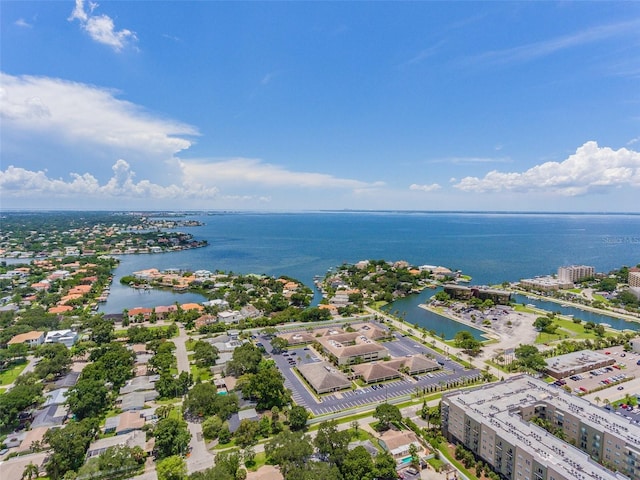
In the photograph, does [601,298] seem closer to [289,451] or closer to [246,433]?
[289,451]

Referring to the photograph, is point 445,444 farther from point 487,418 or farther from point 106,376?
point 106,376

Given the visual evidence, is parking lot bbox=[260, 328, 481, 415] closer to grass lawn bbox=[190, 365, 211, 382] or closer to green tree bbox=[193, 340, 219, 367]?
green tree bbox=[193, 340, 219, 367]

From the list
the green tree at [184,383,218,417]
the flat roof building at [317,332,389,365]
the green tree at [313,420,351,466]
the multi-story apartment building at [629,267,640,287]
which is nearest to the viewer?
the green tree at [313,420,351,466]

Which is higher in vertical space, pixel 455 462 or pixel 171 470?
pixel 171 470

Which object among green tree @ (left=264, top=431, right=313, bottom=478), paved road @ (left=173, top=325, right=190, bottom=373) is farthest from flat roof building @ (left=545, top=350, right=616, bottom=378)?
paved road @ (left=173, top=325, right=190, bottom=373)

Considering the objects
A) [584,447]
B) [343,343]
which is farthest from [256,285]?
[584,447]

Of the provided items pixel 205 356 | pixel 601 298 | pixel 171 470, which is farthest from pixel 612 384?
pixel 601 298

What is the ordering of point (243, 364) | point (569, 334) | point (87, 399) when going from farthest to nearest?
point (569, 334) < point (243, 364) < point (87, 399)
